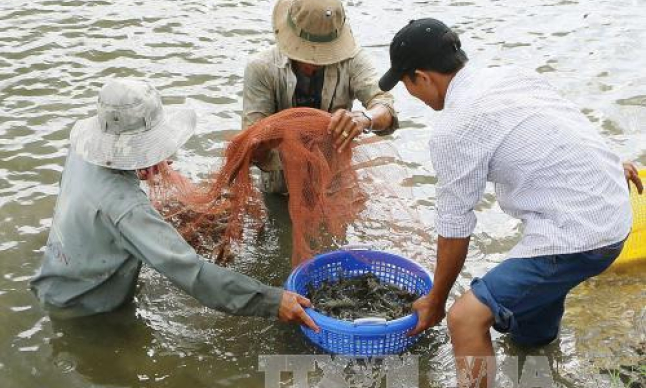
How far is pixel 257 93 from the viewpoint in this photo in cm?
491

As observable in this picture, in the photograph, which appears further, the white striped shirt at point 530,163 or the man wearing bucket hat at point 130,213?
the man wearing bucket hat at point 130,213

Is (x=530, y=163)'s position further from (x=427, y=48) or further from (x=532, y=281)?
(x=427, y=48)

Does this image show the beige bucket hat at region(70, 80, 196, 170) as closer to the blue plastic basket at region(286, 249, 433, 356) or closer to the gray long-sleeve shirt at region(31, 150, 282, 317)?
the gray long-sleeve shirt at region(31, 150, 282, 317)

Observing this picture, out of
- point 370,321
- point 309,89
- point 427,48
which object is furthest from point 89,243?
point 427,48

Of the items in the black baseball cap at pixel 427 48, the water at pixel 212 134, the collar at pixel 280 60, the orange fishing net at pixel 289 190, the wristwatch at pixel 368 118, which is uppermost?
the black baseball cap at pixel 427 48

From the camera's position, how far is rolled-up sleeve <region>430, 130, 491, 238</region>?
3.29 meters

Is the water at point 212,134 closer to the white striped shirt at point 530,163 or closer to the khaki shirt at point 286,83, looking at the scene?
the khaki shirt at point 286,83

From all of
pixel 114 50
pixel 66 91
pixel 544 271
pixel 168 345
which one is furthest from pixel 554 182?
pixel 114 50

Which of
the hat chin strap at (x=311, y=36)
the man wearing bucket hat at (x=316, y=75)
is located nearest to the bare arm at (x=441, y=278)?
the man wearing bucket hat at (x=316, y=75)

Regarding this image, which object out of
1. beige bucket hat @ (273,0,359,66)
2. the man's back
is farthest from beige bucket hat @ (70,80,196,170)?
beige bucket hat @ (273,0,359,66)

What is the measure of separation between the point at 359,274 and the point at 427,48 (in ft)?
5.42

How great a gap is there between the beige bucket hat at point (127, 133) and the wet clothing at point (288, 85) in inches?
Result: 49.2

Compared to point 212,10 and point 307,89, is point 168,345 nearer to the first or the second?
point 307,89

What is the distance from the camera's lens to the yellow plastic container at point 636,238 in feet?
15.9
